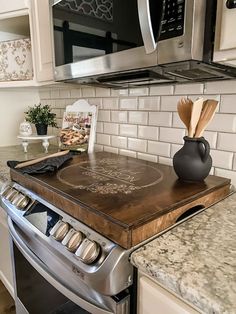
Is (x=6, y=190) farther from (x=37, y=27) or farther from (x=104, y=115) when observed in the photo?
(x=37, y=27)

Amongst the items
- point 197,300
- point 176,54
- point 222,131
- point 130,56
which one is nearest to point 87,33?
point 130,56

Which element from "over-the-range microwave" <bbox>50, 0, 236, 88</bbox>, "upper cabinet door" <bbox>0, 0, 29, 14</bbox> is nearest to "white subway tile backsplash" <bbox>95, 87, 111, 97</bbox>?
"over-the-range microwave" <bbox>50, 0, 236, 88</bbox>

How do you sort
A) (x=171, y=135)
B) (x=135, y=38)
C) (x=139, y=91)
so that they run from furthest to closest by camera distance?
1. (x=139, y=91)
2. (x=171, y=135)
3. (x=135, y=38)

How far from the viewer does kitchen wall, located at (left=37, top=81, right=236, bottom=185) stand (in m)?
0.86

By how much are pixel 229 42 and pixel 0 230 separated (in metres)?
1.31

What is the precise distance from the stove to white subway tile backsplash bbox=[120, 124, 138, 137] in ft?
0.93

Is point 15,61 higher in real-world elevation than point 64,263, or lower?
higher

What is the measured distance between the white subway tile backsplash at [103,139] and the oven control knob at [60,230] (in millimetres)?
785

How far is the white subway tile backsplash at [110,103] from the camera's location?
129cm

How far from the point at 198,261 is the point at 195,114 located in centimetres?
45

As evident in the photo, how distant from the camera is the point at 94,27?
2.72ft

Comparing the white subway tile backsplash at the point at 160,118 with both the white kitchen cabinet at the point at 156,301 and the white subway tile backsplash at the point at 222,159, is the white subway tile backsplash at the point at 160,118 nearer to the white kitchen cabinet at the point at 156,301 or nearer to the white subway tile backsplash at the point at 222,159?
the white subway tile backsplash at the point at 222,159

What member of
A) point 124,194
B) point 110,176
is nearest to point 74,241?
point 124,194

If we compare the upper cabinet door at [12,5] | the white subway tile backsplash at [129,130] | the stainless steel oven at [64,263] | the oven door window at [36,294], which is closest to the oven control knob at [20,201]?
the stainless steel oven at [64,263]
